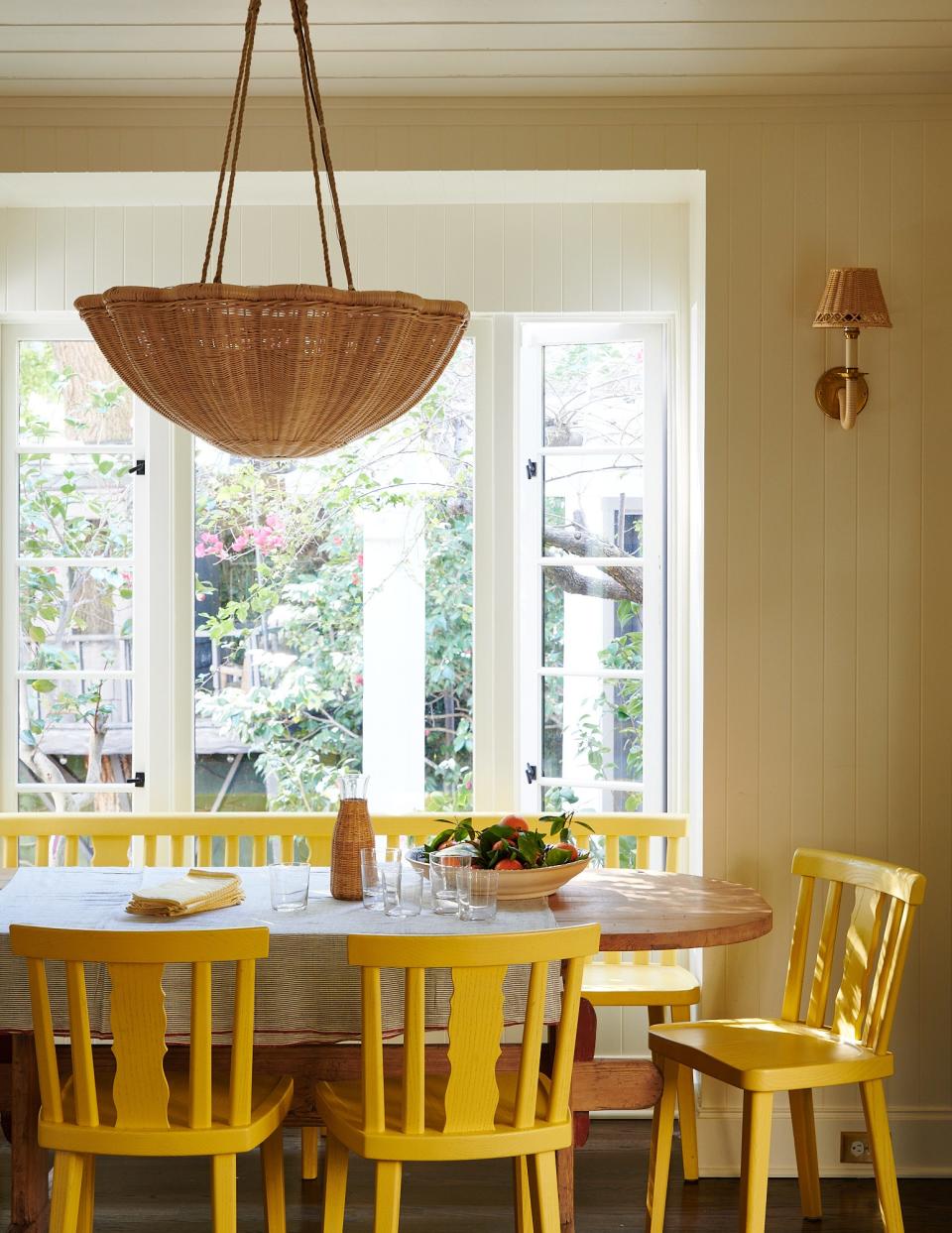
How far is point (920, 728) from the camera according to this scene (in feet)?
10.3

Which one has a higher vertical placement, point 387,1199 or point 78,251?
point 78,251

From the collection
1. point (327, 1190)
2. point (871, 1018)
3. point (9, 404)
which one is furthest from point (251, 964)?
point (9, 404)

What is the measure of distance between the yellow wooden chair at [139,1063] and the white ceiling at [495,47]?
1.95 metres

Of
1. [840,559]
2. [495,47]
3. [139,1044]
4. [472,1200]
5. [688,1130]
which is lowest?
[472,1200]

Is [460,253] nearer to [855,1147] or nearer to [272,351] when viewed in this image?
[272,351]

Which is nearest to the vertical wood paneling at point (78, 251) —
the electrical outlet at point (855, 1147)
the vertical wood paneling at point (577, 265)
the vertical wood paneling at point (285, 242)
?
the vertical wood paneling at point (285, 242)

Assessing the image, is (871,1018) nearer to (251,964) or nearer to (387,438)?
(251,964)

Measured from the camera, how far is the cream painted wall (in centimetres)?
313

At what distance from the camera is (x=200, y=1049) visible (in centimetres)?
205

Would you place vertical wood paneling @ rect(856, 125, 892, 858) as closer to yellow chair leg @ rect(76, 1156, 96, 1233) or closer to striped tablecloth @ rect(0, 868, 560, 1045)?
striped tablecloth @ rect(0, 868, 560, 1045)

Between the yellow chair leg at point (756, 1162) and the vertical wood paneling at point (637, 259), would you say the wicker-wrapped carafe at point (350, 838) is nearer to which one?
the yellow chair leg at point (756, 1162)

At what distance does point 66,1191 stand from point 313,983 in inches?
20.5

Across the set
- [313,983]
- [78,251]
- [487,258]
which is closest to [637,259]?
[487,258]

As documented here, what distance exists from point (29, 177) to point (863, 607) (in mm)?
2382
